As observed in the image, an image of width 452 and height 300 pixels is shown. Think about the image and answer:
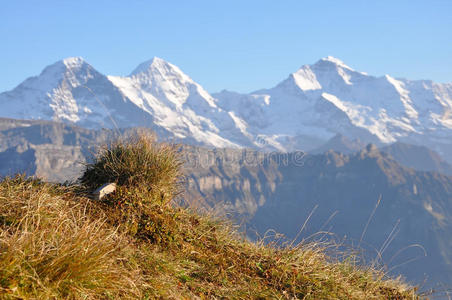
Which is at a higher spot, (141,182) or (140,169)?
(140,169)

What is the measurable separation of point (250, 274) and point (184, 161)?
3.02 m

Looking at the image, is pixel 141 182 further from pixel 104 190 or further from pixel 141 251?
pixel 141 251

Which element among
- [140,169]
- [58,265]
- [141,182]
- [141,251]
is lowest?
[141,251]

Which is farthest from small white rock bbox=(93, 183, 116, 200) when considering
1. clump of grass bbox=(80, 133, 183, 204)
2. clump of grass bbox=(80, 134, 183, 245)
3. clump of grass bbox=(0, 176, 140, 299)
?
clump of grass bbox=(0, 176, 140, 299)

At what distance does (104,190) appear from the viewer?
8.10 meters

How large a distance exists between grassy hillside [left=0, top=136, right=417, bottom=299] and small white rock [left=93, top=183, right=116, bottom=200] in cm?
11

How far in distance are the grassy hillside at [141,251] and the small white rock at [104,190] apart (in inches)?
4.3

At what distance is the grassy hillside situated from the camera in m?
4.90

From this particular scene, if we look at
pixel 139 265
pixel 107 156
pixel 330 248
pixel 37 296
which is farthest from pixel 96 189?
pixel 330 248

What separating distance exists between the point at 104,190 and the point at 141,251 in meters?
1.75

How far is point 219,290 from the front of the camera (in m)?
6.50

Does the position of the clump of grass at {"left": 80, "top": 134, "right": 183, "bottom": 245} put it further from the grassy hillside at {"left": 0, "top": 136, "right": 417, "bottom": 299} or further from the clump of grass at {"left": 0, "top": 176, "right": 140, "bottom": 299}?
the clump of grass at {"left": 0, "top": 176, "right": 140, "bottom": 299}

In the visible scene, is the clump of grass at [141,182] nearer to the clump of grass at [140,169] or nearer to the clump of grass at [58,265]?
the clump of grass at [140,169]

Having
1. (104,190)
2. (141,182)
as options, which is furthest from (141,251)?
(141,182)
